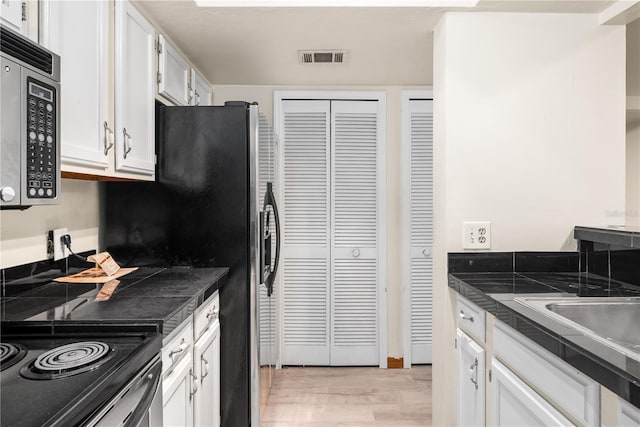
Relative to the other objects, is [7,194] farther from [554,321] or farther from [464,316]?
[464,316]

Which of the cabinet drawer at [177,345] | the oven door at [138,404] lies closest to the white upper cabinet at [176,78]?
the cabinet drawer at [177,345]

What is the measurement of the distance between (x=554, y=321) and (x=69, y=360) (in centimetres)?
126

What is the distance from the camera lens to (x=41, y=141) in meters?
1.03

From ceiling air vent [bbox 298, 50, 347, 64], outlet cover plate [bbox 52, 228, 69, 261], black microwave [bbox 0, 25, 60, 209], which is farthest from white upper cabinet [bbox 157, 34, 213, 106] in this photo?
black microwave [bbox 0, 25, 60, 209]

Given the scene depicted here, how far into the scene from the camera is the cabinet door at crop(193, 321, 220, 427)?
66.3 inches

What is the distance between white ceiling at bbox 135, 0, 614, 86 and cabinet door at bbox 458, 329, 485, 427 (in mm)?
1525

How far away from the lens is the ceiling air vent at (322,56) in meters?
2.57

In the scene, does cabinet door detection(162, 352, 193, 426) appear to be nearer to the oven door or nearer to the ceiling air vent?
the oven door

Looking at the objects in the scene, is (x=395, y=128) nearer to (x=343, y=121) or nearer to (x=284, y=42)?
(x=343, y=121)

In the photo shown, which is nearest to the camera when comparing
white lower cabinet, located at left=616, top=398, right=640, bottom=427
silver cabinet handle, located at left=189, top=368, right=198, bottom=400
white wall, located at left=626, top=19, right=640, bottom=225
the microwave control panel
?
white lower cabinet, located at left=616, top=398, right=640, bottom=427

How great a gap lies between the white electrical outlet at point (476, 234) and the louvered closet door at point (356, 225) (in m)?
1.32

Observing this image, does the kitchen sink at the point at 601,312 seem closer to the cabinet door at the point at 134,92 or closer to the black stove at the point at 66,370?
the black stove at the point at 66,370

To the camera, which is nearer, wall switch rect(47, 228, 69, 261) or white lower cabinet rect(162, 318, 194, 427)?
white lower cabinet rect(162, 318, 194, 427)

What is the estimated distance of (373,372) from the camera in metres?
3.23
